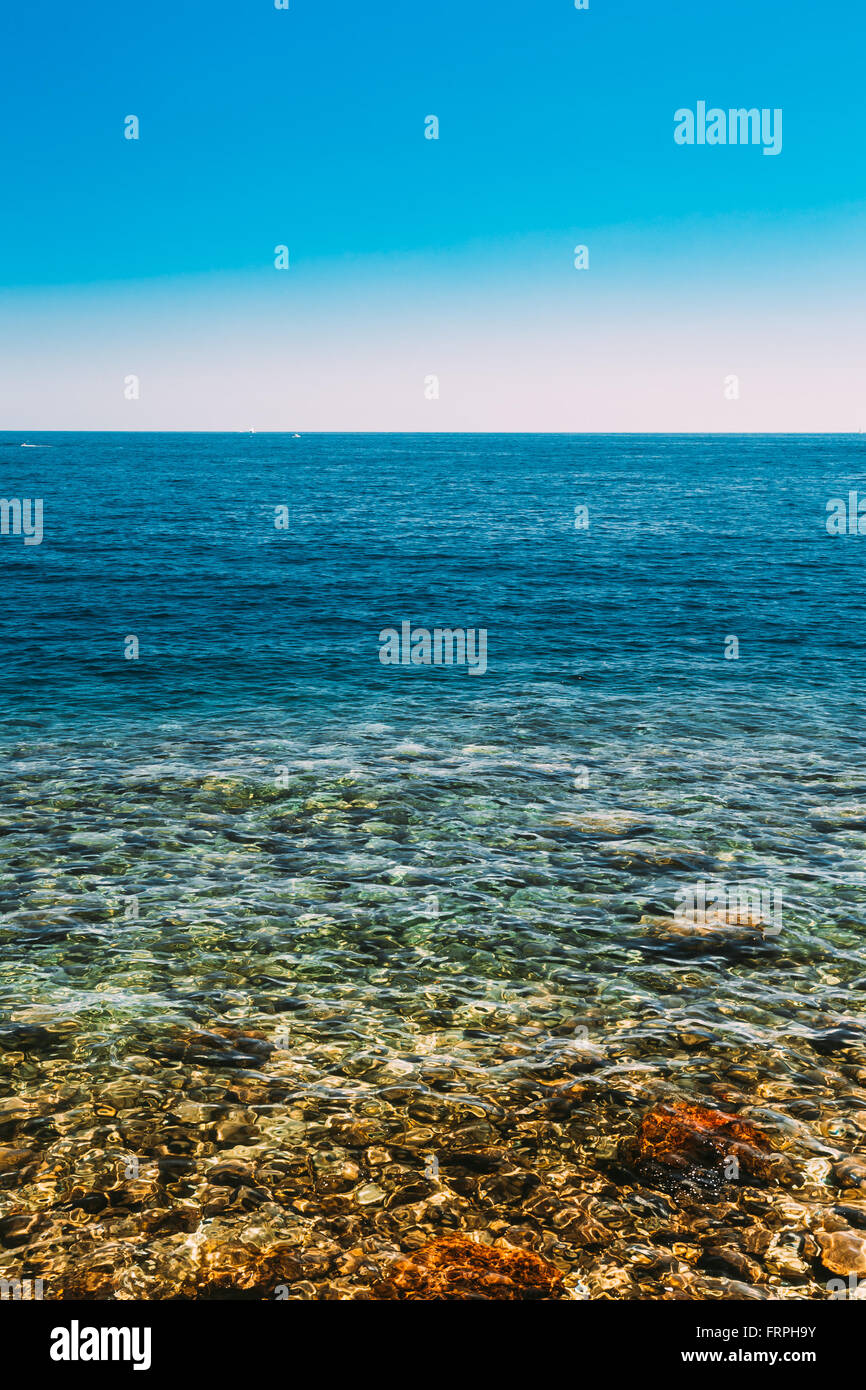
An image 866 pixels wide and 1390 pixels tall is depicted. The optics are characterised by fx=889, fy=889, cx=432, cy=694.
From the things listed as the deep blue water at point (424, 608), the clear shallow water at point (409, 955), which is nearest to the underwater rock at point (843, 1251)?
the clear shallow water at point (409, 955)

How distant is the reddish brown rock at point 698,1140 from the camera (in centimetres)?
1088

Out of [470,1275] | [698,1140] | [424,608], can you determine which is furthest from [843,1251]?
[424,608]

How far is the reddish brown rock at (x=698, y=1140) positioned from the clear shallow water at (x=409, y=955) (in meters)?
0.27

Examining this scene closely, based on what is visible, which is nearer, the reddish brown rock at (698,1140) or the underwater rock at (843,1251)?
the underwater rock at (843,1251)

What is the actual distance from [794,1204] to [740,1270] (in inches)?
50.4

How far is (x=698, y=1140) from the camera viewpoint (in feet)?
36.7

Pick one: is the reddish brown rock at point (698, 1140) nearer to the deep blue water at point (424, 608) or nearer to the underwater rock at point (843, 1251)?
the underwater rock at point (843, 1251)

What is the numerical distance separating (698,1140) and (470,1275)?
3527 millimetres

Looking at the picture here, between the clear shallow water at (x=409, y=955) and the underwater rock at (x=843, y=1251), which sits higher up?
the clear shallow water at (x=409, y=955)

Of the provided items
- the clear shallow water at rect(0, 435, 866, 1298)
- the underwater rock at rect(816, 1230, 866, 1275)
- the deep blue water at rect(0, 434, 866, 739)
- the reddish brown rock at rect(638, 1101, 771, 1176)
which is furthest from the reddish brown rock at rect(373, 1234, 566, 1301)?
the deep blue water at rect(0, 434, 866, 739)

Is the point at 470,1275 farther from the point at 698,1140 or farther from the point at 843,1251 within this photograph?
the point at 843,1251

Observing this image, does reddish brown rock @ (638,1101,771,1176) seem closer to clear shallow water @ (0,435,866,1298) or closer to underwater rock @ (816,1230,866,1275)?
clear shallow water @ (0,435,866,1298)

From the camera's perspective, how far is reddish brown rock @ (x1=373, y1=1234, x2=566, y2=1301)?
9094 millimetres

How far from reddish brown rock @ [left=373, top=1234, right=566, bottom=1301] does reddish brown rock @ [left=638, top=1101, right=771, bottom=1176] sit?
2.22 m
